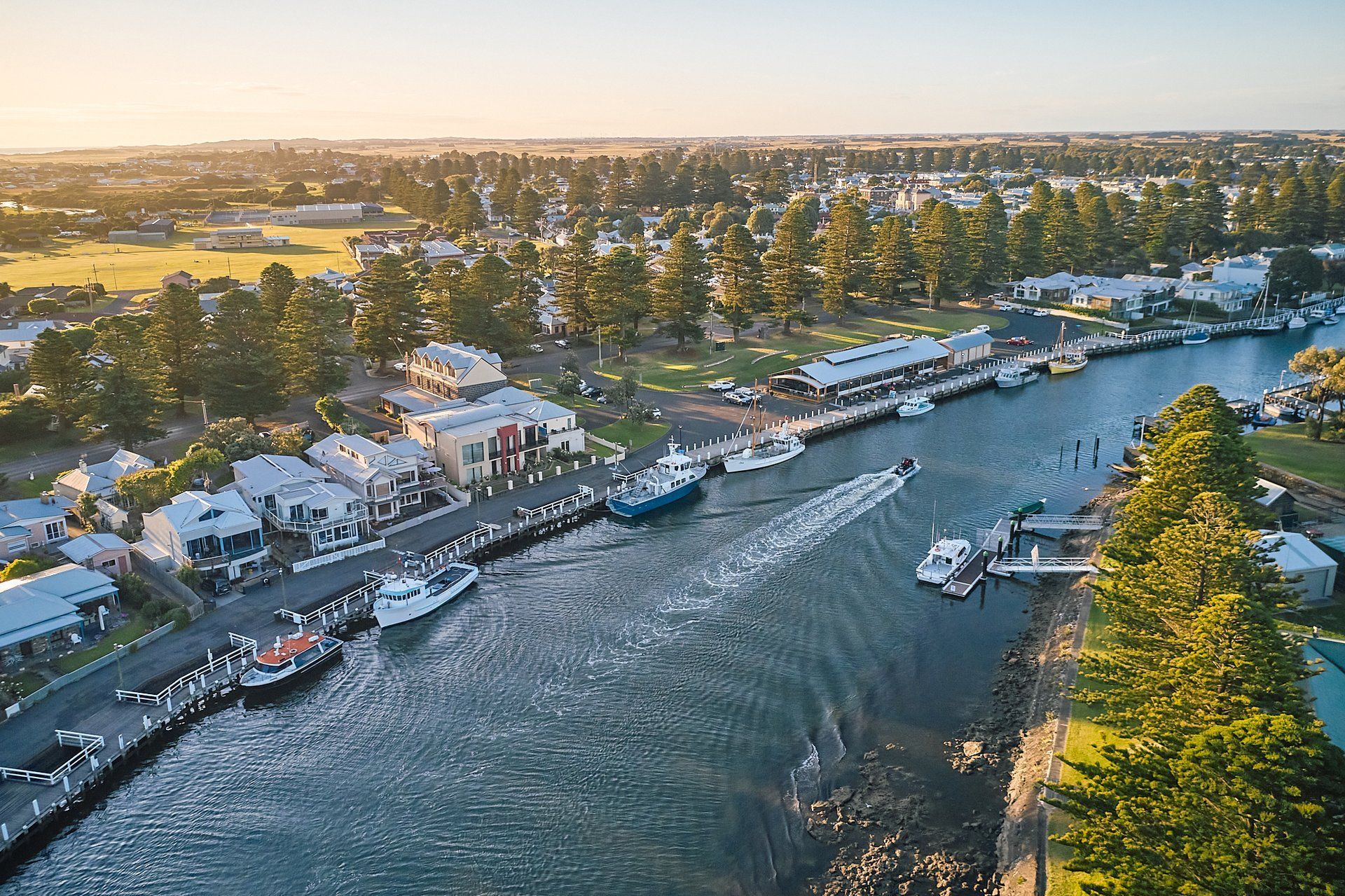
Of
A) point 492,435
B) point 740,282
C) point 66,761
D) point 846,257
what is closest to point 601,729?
point 66,761

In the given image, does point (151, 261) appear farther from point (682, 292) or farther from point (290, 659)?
point (290, 659)

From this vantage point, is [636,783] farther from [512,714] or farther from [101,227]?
[101,227]

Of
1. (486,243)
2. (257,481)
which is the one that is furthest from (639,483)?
(486,243)

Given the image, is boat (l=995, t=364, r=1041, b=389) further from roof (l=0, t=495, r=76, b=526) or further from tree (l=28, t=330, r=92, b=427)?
tree (l=28, t=330, r=92, b=427)

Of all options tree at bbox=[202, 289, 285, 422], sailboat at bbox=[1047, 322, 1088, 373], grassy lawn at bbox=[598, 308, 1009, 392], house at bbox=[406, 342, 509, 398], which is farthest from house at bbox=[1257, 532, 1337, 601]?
tree at bbox=[202, 289, 285, 422]

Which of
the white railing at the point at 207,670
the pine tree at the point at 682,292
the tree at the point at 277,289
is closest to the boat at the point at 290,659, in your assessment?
the white railing at the point at 207,670

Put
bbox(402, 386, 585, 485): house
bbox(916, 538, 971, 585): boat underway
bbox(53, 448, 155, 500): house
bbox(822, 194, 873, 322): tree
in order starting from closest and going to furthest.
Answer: bbox(916, 538, 971, 585): boat underway
bbox(53, 448, 155, 500): house
bbox(402, 386, 585, 485): house
bbox(822, 194, 873, 322): tree
